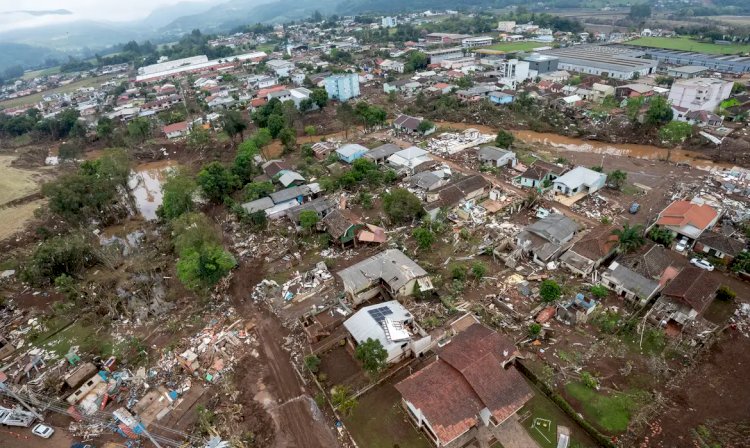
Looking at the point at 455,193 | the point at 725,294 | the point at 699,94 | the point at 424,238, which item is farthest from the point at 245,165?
the point at 699,94

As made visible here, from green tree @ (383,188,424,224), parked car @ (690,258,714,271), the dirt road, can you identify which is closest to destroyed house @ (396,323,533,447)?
the dirt road

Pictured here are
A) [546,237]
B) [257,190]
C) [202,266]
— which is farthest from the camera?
[257,190]

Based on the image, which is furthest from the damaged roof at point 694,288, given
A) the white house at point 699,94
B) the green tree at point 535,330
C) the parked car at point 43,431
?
the white house at point 699,94

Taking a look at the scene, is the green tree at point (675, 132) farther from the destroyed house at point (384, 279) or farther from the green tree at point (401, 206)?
the destroyed house at point (384, 279)

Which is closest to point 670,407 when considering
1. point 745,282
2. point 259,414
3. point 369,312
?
point 745,282

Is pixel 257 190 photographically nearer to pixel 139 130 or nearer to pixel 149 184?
pixel 149 184

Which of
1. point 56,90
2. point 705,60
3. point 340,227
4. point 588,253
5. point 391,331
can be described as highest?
point 705,60

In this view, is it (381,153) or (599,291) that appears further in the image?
(381,153)

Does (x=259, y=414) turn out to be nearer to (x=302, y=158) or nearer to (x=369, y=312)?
(x=369, y=312)
